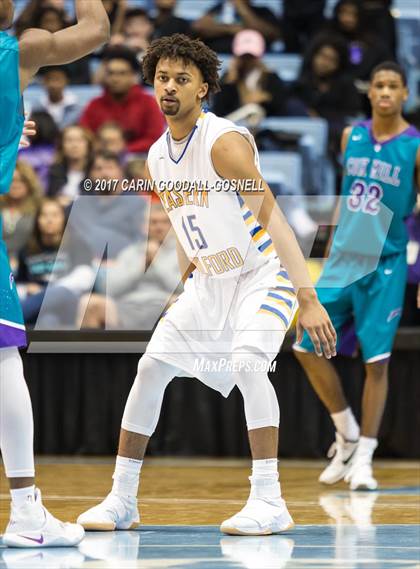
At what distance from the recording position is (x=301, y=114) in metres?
9.16

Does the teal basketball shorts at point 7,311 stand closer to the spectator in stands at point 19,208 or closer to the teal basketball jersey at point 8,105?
the teal basketball jersey at point 8,105

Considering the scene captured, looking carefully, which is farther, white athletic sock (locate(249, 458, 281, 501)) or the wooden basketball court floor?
white athletic sock (locate(249, 458, 281, 501))

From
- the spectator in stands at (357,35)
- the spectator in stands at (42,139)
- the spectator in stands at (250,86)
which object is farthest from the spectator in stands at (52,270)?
the spectator in stands at (357,35)

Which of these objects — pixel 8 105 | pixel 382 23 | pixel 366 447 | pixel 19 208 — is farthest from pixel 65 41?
pixel 382 23

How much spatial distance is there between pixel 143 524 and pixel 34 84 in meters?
6.43

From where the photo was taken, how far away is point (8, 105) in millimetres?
3566

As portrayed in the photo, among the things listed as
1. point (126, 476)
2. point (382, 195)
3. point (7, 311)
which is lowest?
point (126, 476)

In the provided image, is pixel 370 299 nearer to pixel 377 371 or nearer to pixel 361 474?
pixel 377 371

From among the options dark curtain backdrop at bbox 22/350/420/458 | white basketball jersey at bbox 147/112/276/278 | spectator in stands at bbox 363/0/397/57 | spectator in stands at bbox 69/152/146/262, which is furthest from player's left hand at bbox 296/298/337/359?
spectator in stands at bbox 363/0/397/57

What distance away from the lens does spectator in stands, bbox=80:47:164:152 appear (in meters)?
8.66

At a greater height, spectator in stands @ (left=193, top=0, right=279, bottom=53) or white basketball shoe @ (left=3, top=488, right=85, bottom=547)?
spectator in stands @ (left=193, top=0, right=279, bottom=53)

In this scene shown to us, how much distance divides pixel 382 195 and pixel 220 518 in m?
1.99

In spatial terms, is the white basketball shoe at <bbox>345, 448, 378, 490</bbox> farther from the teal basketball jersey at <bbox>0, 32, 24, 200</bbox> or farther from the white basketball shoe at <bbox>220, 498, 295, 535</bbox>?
the teal basketball jersey at <bbox>0, 32, 24, 200</bbox>

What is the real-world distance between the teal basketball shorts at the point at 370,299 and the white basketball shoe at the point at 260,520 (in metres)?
1.70
